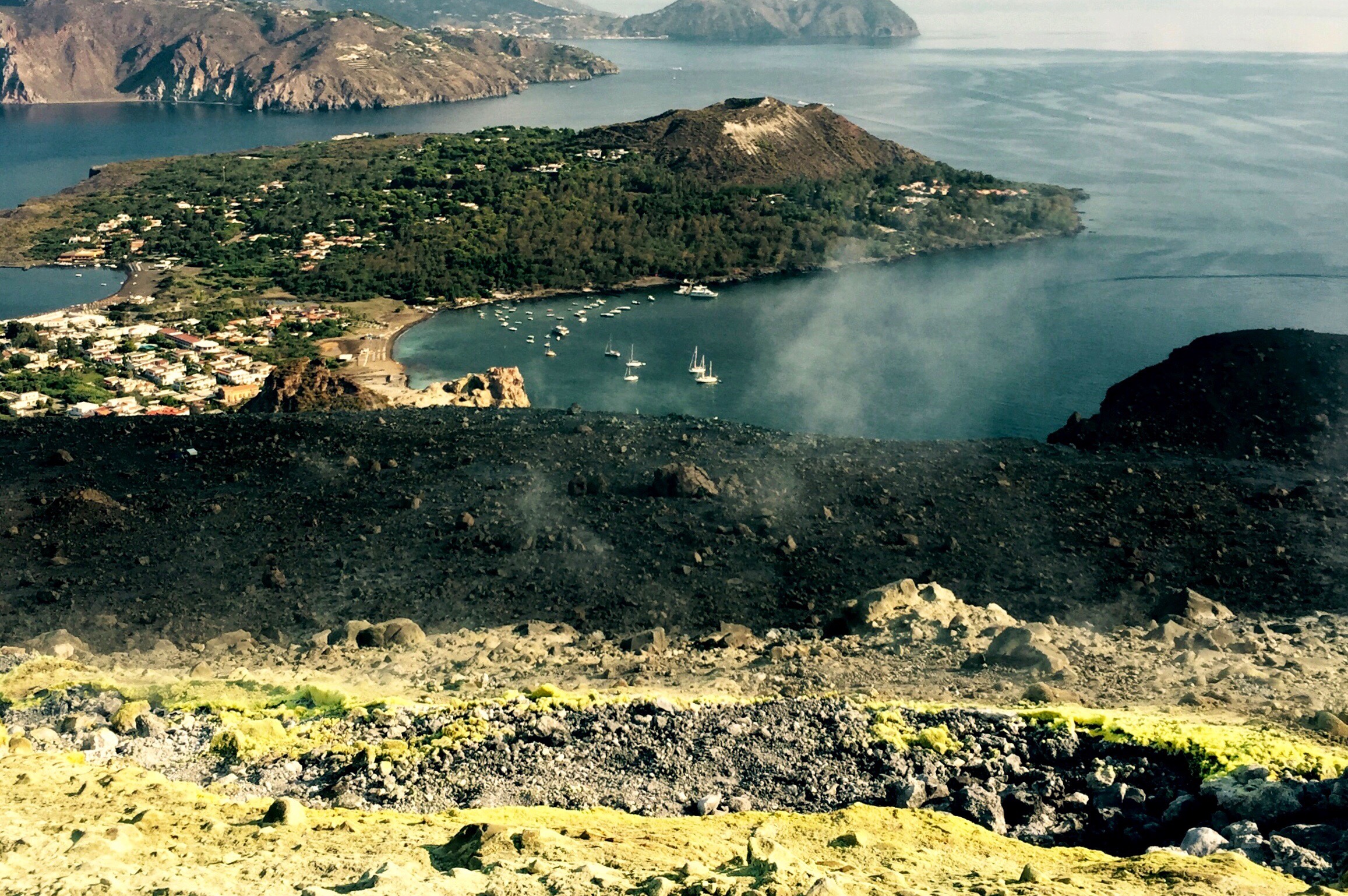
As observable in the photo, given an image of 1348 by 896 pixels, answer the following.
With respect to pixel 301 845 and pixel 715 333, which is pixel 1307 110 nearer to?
pixel 715 333

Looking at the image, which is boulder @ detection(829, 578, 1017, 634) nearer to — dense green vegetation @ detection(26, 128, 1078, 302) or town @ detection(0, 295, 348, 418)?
town @ detection(0, 295, 348, 418)

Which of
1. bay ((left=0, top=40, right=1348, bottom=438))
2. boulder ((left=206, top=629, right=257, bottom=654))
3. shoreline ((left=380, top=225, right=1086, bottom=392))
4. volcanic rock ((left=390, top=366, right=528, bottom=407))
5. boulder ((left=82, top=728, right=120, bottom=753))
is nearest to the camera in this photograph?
boulder ((left=82, top=728, right=120, bottom=753))

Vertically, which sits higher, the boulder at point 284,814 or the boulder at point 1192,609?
Result: the boulder at point 284,814

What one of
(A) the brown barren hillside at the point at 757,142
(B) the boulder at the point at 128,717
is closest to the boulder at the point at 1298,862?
(B) the boulder at the point at 128,717

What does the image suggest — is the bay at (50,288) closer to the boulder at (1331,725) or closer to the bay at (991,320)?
the bay at (991,320)

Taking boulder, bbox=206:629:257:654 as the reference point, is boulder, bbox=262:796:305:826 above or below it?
above

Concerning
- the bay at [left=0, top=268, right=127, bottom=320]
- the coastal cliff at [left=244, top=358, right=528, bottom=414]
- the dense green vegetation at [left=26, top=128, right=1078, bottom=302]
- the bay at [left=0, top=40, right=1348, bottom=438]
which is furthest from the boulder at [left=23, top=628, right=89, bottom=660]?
the bay at [left=0, top=268, right=127, bottom=320]
